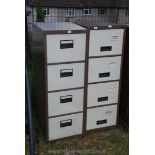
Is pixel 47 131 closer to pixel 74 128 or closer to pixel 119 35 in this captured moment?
pixel 74 128

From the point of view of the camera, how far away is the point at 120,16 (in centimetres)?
895

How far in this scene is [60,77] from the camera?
2539mm

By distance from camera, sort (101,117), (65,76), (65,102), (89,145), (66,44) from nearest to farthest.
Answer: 1. (66,44)
2. (65,76)
3. (65,102)
4. (89,145)
5. (101,117)

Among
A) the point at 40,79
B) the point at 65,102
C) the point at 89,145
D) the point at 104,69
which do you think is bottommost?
the point at 89,145

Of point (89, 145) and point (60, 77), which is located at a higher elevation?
point (60, 77)

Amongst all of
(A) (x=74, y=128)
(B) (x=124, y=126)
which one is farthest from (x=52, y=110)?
(B) (x=124, y=126)

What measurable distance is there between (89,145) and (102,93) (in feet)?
1.80

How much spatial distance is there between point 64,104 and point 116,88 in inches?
23.6

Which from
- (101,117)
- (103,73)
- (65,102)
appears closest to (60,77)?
(65,102)

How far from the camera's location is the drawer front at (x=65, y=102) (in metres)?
2.60

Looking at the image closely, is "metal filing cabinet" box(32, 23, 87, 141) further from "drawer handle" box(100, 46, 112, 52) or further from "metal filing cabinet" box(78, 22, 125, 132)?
"drawer handle" box(100, 46, 112, 52)

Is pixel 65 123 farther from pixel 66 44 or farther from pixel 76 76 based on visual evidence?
pixel 66 44

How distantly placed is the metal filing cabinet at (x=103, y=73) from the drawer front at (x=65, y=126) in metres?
0.11

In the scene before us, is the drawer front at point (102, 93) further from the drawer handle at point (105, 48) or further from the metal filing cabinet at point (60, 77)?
the drawer handle at point (105, 48)
